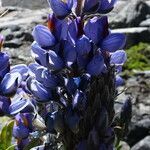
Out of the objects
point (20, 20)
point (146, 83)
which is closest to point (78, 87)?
point (146, 83)

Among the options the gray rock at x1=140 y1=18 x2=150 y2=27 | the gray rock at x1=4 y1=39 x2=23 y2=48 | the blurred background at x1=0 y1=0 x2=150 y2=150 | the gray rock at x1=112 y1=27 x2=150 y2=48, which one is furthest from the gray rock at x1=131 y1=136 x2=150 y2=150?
the gray rock at x1=140 y1=18 x2=150 y2=27

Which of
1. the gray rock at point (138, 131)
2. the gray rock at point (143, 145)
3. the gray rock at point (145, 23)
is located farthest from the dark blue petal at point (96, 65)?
the gray rock at point (145, 23)

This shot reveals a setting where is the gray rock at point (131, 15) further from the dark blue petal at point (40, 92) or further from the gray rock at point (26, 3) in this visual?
the dark blue petal at point (40, 92)

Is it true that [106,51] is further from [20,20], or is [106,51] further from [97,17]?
[20,20]

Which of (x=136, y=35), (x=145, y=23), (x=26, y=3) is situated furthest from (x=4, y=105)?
(x=26, y=3)

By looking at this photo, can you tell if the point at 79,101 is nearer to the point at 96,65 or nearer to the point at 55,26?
the point at 96,65

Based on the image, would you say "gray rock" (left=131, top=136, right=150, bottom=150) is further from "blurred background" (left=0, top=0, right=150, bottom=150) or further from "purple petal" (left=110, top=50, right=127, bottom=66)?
"purple petal" (left=110, top=50, right=127, bottom=66)

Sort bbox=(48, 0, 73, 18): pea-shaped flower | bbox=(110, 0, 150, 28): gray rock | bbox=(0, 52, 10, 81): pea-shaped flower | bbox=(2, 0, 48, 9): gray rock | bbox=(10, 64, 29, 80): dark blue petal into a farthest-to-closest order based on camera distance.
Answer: bbox=(2, 0, 48, 9): gray rock < bbox=(110, 0, 150, 28): gray rock < bbox=(10, 64, 29, 80): dark blue petal < bbox=(0, 52, 10, 81): pea-shaped flower < bbox=(48, 0, 73, 18): pea-shaped flower
